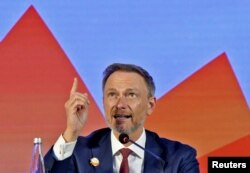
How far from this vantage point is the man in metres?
2.57

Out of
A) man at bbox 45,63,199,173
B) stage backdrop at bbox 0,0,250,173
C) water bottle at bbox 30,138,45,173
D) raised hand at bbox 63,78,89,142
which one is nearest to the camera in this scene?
water bottle at bbox 30,138,45,173

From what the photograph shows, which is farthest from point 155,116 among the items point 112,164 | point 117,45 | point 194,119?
point 112,164

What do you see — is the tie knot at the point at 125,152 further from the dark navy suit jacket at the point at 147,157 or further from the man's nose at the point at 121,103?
the man's nose at the point at 121,103

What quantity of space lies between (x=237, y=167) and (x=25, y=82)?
1.07m

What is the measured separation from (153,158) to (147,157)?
0.08ft

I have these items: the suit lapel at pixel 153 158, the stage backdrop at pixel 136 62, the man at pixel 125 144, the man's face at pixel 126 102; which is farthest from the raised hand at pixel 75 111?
the stage backdrop at pixel 136 62

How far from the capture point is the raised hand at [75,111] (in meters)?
2.44

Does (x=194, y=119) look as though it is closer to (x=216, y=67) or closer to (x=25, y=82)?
(x=216, y=67)

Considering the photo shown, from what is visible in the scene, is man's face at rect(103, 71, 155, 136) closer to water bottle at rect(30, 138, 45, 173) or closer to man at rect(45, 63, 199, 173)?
man at rect(45, 63, 199, 173)

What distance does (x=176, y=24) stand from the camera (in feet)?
10.3

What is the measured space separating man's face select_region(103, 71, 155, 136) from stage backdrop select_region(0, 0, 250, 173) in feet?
1.42

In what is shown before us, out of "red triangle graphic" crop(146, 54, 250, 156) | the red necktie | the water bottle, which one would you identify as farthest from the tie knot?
"red triangle graphic" crop(146, 54, 250, 156)

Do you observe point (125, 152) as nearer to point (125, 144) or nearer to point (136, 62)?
point (125, 144)

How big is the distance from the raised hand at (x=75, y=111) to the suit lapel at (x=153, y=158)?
0.32 metres
